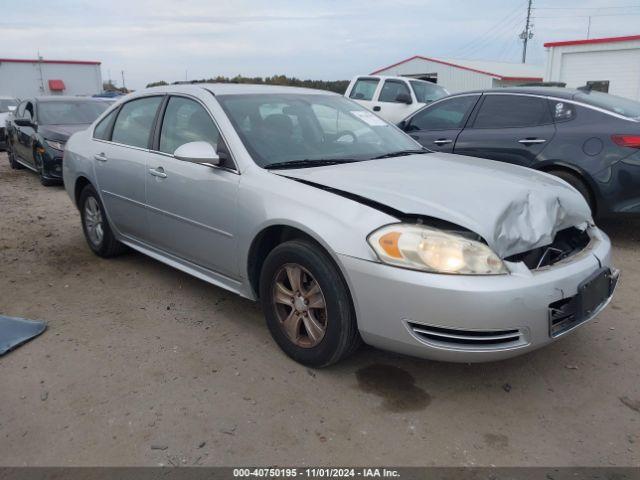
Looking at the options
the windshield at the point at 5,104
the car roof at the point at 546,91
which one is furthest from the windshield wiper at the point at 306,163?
the windshield at the point at 5,104

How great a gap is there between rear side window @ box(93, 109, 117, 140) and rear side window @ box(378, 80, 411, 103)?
24.6 feet

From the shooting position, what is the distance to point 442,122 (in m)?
6.50

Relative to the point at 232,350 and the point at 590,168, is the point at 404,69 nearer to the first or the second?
the point at 590,168

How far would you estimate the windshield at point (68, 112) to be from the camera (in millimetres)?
9594

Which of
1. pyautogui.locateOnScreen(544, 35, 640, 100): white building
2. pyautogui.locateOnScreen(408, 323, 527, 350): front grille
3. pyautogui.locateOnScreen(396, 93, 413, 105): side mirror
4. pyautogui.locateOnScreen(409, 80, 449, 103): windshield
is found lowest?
pyautogui.locateOnScreen(408, 323, 527, 350): front grille

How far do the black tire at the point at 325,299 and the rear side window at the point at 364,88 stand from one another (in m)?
9.20

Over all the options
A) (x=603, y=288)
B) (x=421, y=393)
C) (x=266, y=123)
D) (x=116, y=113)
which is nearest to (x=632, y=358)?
(x=603, y=288)

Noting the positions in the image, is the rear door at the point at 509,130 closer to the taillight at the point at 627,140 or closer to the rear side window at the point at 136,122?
the taillight at the point at 627,140

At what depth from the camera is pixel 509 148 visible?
5.69 m

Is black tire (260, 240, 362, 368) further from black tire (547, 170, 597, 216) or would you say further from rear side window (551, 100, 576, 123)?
rear side window (551, 100, 576, 123)

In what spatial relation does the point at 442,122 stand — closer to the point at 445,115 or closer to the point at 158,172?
the point at 445,115

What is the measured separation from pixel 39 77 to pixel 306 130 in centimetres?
3460

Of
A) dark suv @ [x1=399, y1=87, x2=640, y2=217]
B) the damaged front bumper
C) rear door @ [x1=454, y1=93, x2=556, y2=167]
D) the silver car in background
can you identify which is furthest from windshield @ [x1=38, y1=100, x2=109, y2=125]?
the damaged front bumper

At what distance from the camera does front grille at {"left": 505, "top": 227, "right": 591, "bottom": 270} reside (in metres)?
2.78
